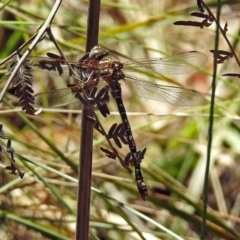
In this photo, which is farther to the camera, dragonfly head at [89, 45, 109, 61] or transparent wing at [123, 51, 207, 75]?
transparent wing at [123, 51, 207, 75]

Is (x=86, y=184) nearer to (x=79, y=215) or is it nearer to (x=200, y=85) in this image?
(x=79, y=215)

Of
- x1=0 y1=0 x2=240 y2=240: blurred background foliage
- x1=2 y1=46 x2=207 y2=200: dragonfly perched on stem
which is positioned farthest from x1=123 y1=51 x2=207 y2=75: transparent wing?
x1=0 y1=0 x2=240 y2=240: blurred background foliage

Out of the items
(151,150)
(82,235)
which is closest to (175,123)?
(151,150)

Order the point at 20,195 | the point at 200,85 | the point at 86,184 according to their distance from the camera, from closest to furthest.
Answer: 1. the point at 86,184
2. the point at 20,195
3. the point at 200,85

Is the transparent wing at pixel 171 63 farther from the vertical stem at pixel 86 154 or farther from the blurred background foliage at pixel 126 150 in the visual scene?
the vertical stem at pixel 86 154

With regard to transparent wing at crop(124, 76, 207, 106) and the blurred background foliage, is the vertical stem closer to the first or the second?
the blurred background foliage
